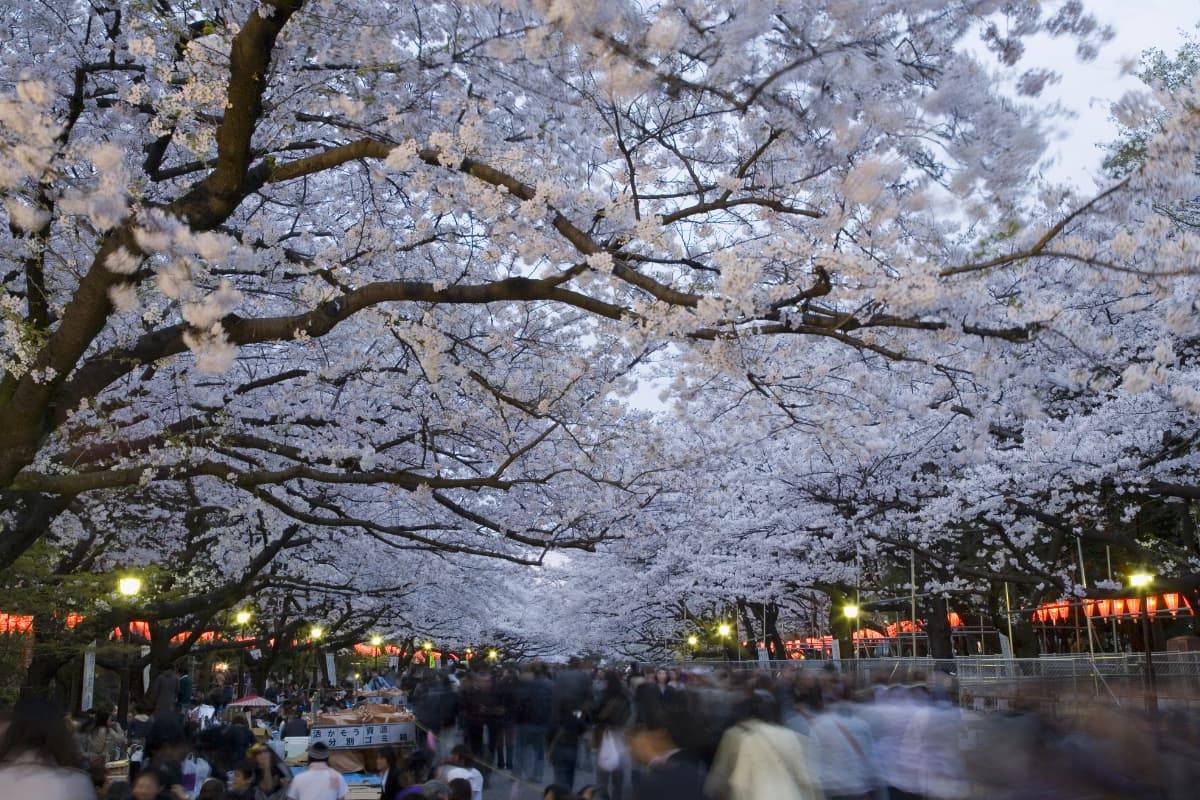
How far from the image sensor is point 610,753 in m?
9.87

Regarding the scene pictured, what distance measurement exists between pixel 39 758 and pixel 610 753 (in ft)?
20.1

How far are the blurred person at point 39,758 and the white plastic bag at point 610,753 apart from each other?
5.80 metres

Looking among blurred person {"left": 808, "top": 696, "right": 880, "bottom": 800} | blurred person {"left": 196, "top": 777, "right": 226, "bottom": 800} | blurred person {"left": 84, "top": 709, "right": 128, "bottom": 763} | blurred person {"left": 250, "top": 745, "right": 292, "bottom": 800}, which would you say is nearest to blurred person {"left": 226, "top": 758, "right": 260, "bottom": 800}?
blurred person {"left": 250, "top": 745, "right": 292, "bottom": 800}

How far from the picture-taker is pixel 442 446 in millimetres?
15984

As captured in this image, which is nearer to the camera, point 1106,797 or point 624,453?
point 1106,797

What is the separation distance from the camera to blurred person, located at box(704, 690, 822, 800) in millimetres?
5785

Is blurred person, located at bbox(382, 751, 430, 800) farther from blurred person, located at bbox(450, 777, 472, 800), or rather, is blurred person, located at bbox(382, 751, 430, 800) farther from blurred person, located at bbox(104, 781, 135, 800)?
blurred person, located at bbox(104, 781, 135, 800)

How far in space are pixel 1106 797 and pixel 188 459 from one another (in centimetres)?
847

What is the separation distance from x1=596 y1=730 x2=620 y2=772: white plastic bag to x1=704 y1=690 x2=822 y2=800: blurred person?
3.90 metres

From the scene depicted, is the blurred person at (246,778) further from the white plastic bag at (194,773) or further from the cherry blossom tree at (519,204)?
the cherry blossom tree at (519,204)

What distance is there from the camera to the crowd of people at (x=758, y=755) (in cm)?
528

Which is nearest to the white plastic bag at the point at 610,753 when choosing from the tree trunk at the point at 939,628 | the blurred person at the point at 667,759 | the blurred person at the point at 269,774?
the blurred person at the point at 667,759

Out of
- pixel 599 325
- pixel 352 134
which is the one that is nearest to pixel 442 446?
pixel 599 325

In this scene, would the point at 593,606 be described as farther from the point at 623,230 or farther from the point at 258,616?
the point at 623,230
